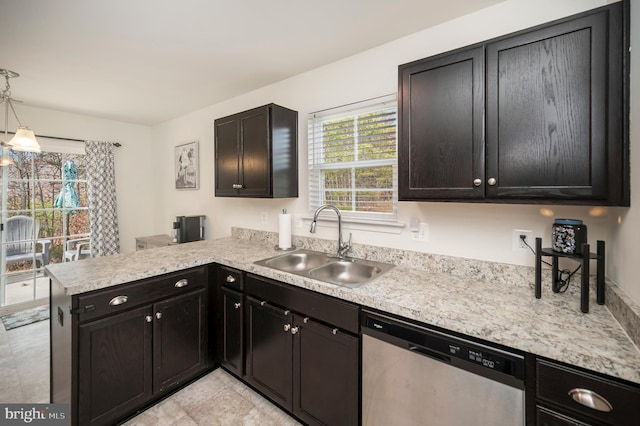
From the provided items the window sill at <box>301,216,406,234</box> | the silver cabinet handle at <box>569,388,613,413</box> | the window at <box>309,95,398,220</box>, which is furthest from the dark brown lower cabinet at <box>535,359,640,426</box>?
the window at <box>309,95,398,220</box>

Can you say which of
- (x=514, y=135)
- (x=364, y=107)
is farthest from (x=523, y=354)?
(x=364, y=107)

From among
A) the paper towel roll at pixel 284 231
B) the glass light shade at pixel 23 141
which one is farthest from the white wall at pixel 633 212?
the glass light shade at pixel 23 141

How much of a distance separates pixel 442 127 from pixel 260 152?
142cm

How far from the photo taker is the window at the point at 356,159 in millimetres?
2014

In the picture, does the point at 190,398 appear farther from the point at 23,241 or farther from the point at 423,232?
the point at 23,241

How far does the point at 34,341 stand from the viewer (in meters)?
2.69

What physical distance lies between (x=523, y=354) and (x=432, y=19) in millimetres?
1826

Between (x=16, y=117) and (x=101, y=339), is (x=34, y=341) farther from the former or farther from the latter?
(x=16, y=117)

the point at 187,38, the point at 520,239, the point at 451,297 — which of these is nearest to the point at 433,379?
the point at 451,297

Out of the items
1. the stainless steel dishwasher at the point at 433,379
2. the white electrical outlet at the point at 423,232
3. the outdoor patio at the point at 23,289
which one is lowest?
the outdoor patio at the point at 23,289

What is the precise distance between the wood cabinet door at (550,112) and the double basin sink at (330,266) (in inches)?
35.4

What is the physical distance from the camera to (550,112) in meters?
1.17

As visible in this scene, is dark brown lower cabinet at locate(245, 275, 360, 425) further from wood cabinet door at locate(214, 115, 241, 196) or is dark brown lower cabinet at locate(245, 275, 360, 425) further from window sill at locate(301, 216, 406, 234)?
wood cabinet door at locate(214, 115, 241, 196)

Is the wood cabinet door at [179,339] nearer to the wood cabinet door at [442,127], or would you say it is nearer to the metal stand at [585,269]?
the wood cabinet door at [442,127]
